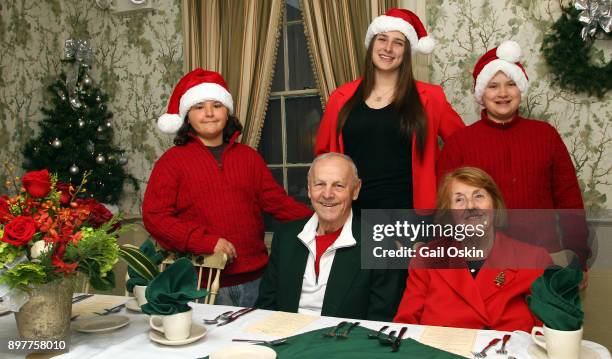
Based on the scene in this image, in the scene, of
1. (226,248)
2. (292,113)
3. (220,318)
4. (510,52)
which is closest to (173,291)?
(220,318)

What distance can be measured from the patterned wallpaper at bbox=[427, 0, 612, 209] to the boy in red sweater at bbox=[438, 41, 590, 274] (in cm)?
62

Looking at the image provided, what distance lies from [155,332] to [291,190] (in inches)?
98.0

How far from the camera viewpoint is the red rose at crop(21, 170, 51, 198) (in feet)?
4.75

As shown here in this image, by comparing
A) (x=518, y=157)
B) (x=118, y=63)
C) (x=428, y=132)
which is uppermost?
(x=118, y=63)

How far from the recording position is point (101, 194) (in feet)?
13.5

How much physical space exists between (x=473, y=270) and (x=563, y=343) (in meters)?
0.53

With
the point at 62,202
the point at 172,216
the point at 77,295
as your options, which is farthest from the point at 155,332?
the point at 172,216

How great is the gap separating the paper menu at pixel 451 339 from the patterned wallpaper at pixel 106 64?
3.07 meters

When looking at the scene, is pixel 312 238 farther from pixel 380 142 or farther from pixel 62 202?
pixel 62 202

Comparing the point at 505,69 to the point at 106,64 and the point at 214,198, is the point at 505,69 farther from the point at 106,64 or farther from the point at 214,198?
the point at 106,64

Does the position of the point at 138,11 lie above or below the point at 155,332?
above

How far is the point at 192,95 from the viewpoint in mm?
2725

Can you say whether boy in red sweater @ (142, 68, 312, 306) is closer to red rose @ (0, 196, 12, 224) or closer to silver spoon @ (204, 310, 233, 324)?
silver spoon @ (204, 310, 233, 324)

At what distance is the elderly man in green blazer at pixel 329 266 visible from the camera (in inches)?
77.6
